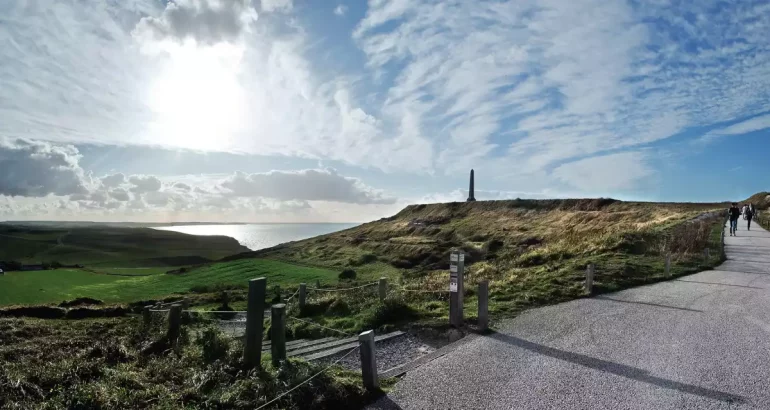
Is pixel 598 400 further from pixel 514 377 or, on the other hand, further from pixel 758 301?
pixel 758 301

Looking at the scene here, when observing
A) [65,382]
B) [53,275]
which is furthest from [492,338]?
[53,275]

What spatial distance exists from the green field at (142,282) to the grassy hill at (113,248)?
41404 mm

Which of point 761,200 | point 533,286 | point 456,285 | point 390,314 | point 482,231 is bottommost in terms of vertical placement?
point 390,314

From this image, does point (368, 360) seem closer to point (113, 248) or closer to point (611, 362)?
point (611, 362)

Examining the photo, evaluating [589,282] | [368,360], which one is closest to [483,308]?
[368,360]

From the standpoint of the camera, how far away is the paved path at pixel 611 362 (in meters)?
5.66

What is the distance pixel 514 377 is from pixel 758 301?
935 centimetres

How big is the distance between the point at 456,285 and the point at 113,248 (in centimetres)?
13927

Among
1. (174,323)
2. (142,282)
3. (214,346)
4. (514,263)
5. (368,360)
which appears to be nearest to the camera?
(368,360)

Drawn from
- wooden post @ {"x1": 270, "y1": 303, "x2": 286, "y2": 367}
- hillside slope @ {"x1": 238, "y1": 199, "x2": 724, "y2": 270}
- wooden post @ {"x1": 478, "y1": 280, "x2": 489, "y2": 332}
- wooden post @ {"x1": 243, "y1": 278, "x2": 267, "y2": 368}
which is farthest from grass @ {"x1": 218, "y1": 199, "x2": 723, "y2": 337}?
wooden post @ {"x1": 243, "y1": 278, "x2": 267, "y2": 368}

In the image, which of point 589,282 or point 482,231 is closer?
point 589,282

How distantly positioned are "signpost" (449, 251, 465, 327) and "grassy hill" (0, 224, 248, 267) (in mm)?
93995

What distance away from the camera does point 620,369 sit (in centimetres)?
663

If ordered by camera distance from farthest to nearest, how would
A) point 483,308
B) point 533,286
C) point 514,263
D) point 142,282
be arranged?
point 142,282 < point 514,263 < point 533,286 < point 483,308
